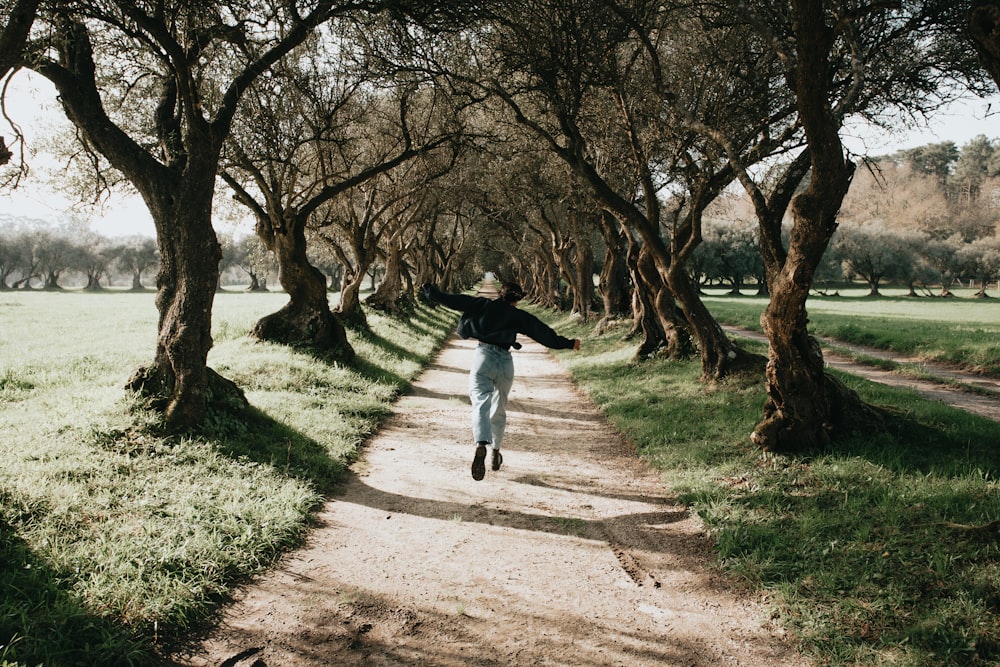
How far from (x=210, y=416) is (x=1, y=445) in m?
1.94

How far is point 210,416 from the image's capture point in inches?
274

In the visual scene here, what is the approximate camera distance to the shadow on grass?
3080mm

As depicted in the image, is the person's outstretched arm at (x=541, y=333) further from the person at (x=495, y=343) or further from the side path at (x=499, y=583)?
the side path at (x=499, y=583)

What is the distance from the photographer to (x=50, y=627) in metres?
3.26

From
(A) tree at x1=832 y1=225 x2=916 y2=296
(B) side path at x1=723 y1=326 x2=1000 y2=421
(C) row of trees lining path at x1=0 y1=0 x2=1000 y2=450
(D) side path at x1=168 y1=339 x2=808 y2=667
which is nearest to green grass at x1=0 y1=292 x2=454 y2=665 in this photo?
(D) side path at x1=168 y1=339 x2=808 y2=667

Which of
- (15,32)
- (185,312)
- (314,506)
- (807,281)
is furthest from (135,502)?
(807,281)

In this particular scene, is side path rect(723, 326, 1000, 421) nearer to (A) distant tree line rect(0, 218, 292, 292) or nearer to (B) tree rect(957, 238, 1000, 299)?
(B) tree rect(957, 238, 1000, 299)

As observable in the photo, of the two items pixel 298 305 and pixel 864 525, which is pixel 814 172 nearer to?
pixel 864 525

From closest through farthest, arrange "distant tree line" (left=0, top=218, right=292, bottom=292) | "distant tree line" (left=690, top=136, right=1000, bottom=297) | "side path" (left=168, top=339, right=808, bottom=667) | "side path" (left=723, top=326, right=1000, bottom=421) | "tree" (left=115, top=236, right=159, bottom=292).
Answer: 1. "side path" (left=168, top=339, right=808, bottom=667)
2. "side path" (left=723, top=326, right=1000, bottom=421)
3. "distant tree line" (left=690, top=136, right=1000, bottom=297)
4. "distant tree line" (left=0, top=218, right=292, bottom=292)
5. "tree" (left=115, top=236, right=159, bottom=292)

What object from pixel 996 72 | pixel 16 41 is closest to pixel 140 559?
pixel 16 41

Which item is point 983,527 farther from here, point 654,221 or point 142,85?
point 142,85

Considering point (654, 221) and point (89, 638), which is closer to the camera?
point (89, 638)

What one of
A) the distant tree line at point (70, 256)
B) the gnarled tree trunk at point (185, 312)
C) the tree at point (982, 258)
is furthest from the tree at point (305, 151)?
the tree at point (982, 258)

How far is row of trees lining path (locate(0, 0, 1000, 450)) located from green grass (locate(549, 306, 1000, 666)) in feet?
2.39
